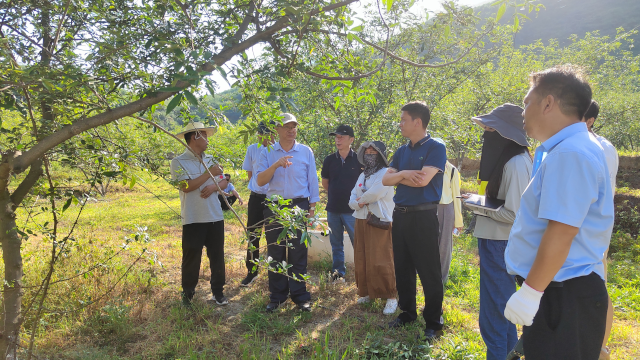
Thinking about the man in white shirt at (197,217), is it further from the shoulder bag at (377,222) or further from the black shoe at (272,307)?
the shoulder bag at (377,222)

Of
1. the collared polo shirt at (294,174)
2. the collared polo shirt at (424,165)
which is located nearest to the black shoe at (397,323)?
the collared polo shirt at (424,165)

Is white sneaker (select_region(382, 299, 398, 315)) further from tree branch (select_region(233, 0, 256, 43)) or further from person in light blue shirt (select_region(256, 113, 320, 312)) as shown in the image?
tree branch (select_region(233, 0, 256, 43))

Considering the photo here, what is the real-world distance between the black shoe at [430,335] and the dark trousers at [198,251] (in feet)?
6.98

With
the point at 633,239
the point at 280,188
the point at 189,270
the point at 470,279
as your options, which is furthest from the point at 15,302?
the point at 633,239

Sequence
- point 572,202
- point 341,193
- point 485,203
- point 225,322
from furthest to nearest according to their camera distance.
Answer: point 341,193 < point 225,322 < point 485,203 < point 572,202

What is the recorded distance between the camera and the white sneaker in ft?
12.7

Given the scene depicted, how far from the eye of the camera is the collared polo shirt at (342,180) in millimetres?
4922

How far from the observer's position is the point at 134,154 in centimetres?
217

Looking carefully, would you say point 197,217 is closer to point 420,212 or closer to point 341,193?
point 341,193

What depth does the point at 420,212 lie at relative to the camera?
127 inches

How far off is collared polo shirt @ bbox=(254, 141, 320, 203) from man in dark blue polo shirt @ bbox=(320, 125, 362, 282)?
2.52ft

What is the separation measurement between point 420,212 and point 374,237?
913 millimetres

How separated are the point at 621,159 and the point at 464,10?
16372 millimetres

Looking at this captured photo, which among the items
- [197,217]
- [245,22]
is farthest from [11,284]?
[245,22]
